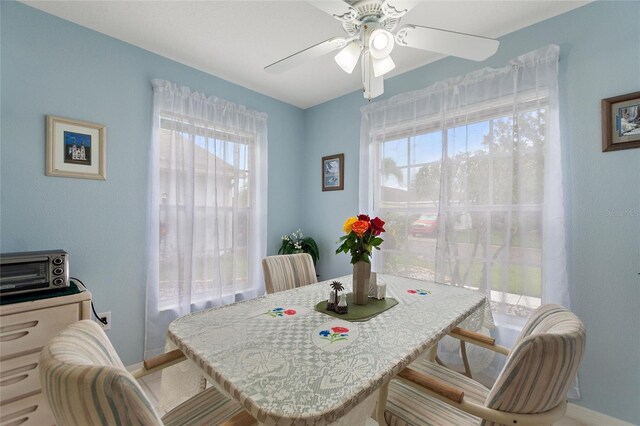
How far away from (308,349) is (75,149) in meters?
2.19

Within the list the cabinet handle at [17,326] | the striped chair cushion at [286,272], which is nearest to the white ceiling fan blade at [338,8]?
the striped chair cushion at [286,272]

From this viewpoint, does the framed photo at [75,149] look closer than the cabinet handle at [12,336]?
No

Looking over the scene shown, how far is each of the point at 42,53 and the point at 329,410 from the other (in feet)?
8.97

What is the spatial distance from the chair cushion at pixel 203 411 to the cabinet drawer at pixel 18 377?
3.39 ft

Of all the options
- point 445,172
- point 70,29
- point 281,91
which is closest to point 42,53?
point 70,29

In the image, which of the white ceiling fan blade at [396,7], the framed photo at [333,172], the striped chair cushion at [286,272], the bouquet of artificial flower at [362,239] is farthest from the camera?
the framed photo at [333,172]

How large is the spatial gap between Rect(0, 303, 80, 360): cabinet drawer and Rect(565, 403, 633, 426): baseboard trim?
10.4 ft

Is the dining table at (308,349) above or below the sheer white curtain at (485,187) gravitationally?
below

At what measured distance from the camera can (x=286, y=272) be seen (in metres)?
2.11

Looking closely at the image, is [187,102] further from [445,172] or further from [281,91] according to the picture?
[445,172]

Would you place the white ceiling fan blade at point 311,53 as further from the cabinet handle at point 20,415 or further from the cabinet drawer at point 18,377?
the cabinet handle at point 20,415

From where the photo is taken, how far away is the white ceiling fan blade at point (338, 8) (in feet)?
3.79

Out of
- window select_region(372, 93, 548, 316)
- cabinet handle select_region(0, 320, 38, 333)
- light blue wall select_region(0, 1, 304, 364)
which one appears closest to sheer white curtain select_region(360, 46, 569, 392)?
window select_region(372, 93, 548, 316)

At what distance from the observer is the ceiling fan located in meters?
1.19
